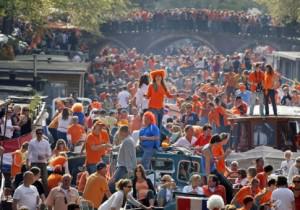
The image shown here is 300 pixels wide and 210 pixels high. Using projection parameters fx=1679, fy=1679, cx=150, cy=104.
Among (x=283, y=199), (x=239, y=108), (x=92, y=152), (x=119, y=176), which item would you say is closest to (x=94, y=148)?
(x=92, y=152)

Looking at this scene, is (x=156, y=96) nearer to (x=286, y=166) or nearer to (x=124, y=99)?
(x=286, y=166)

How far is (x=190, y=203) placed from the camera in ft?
77.1

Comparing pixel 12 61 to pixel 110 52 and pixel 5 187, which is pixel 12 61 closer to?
pixel 5 187

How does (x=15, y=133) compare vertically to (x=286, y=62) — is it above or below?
below

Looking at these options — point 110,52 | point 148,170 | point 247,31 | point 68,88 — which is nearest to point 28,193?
point 148,170

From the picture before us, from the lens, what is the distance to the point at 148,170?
2636 cm

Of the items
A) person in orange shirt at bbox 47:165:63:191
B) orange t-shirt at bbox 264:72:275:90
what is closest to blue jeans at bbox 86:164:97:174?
person in orange shirt at bbox 47:165:63:191

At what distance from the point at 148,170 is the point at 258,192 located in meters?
2.46

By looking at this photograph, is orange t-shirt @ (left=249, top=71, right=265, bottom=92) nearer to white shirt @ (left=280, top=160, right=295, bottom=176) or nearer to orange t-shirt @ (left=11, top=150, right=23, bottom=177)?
white shirt @ (left=280, top=160, right=295, bottom=176)

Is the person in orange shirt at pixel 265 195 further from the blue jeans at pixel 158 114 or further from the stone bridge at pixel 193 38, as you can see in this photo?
the stone bridge at pixel 193 38

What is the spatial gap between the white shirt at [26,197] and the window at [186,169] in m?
3.39

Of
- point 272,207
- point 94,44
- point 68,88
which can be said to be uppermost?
point 94,44

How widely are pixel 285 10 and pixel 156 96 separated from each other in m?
45.6

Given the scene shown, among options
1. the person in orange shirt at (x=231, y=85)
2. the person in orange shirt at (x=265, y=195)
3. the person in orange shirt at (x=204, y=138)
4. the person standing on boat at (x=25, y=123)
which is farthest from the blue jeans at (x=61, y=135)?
the person in orange shirt at (x=231, y=85)
